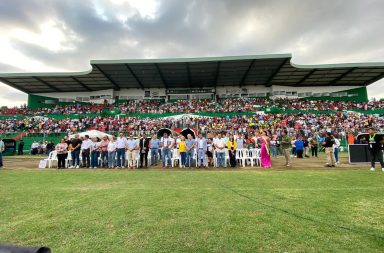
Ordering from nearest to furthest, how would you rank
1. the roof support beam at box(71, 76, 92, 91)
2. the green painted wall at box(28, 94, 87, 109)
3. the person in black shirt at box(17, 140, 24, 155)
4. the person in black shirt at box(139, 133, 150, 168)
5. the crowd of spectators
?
the person in black shirt at box(139, 133, 150, 168), the person in black shirt at box(17, 140, 24, 155), the crowd of spectators, the roof support beam at box(71, 76, 92, 91), the green painted wall at box(28, 94, 87, 109)

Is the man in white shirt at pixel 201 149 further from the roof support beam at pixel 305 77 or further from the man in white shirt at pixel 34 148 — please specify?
the roof support beam at pixel 305 77

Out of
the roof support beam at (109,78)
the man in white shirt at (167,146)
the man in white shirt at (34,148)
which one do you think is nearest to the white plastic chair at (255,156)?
the man in white shirt at (167,146)

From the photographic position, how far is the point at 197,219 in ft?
14.6

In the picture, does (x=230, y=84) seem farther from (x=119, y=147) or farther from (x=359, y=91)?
(x=119, y=147)

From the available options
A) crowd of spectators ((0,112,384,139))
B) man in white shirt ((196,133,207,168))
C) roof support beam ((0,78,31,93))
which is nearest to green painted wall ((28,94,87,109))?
roof support beam ((0,78,31,93))

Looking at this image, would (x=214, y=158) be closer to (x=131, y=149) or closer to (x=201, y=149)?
(x=201, y=149)

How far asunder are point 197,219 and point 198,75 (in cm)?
3538

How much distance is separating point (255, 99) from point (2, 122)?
3688cm

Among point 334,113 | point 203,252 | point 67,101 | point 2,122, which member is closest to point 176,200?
point 203,252

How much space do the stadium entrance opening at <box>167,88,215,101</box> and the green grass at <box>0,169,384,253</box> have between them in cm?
3717

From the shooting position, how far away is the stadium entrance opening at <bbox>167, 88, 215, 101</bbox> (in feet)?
143

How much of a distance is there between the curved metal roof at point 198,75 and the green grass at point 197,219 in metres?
28.2

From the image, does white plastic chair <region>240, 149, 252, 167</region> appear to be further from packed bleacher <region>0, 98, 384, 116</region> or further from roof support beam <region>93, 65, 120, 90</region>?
roof support beam <region>93, 65, 120, 90</region>

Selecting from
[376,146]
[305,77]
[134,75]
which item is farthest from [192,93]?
[376,146]
